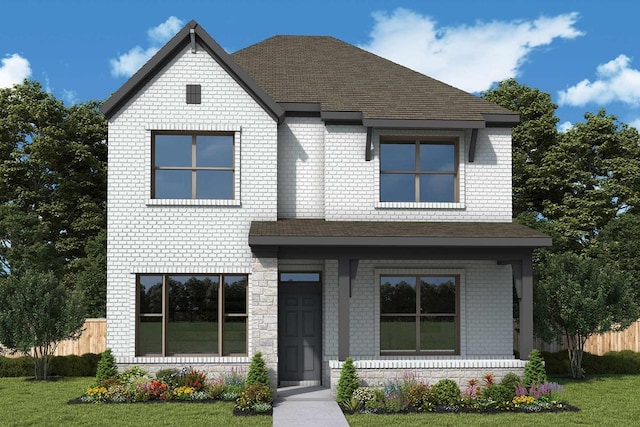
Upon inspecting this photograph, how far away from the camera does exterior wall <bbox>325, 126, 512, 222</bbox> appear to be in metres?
17.3

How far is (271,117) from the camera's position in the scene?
55.0 feet

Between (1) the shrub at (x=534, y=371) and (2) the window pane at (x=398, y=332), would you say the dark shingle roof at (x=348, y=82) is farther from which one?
(1) the shrub at (x=534, y=371)

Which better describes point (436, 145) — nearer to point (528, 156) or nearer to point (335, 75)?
point (335, 75)

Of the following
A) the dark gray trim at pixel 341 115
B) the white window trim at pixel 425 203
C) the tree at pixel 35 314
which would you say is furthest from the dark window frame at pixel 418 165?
the tree at pixel 35 314

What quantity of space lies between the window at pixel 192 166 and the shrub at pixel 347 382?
16.8 ft

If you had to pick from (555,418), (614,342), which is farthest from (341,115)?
(614,342)

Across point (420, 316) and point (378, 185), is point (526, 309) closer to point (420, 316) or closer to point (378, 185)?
point (420, 316)

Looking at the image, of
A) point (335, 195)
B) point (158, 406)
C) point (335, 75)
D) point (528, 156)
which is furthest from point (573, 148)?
point (158, 406)

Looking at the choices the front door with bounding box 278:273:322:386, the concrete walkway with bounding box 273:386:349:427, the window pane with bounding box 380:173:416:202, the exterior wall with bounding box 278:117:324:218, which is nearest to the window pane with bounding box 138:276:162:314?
the front door with bounding box 278:273:322:386

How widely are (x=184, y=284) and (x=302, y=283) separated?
299 centimetres

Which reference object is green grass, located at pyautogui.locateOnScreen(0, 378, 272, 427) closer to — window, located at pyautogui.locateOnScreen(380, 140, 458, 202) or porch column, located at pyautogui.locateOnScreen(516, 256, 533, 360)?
porch column, located at pyautogui.locateOnScreen(516, 256, 533, 360)

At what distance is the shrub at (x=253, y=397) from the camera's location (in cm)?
1393

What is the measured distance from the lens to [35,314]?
18984mm

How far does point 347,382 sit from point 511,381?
12.3ft
